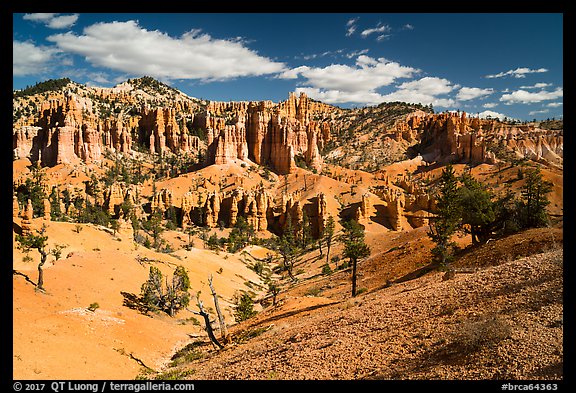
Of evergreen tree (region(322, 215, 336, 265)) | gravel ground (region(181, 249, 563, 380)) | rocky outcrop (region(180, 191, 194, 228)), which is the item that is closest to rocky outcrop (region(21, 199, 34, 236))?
gravel ground (region(181, 249, 563, 380))

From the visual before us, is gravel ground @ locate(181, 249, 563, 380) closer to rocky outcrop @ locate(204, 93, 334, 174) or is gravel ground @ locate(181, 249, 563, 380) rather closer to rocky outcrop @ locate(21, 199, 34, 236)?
rocky outcrop @ locate(21, 199, 34, 236)

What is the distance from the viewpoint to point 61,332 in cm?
1594

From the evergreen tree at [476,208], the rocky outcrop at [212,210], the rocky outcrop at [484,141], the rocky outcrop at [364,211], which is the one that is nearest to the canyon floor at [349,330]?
the evergreen tree at [476,208]

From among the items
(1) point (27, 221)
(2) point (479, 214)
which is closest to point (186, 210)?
(1) point (27, 221)

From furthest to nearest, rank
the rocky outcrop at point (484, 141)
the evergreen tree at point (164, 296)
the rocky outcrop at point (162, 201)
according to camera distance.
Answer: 1. the rocky outcrop at point (484, 141)
2. the rocky outcrop at point (162, 201)
3. the evergreen tree at point (164, 296)

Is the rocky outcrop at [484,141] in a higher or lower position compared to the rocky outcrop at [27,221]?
higher

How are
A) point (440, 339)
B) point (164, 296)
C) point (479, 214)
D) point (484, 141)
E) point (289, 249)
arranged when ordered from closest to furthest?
point (440, 339), point (479, 214), point (164, 296), point (289, 249), point (484, 141)

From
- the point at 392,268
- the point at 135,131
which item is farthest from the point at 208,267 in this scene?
the point at 135,131

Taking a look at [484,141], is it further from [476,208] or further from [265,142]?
[476,208]

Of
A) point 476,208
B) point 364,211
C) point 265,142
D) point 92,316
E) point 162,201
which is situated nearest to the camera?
point 92,316

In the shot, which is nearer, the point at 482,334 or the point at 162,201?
the point at 482,334

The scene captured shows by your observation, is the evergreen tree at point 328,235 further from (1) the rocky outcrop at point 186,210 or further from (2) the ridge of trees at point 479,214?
(1) the rocky outcrop at point 186,210
